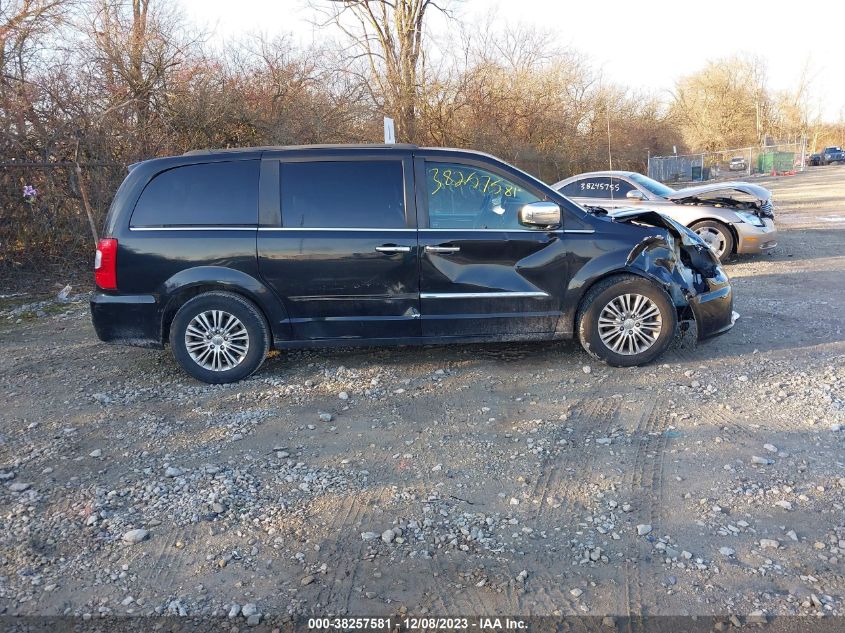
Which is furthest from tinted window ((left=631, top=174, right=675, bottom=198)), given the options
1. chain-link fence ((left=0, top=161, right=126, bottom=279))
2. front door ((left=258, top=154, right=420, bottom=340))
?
chain-link fence ((left=0, top=161, right=126, bottom=279))

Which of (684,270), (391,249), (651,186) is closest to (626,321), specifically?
(684,270)

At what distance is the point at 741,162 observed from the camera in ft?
129

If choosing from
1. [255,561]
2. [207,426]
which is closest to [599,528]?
[255,561]

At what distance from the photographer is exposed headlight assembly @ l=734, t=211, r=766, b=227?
1034cm

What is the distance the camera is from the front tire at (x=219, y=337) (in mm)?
5293

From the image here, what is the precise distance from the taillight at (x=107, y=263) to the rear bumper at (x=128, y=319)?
4.0 inches

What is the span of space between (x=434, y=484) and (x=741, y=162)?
41875 millimetres

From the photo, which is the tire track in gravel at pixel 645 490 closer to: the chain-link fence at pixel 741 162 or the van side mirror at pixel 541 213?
the van side mirror at pixel 541 213

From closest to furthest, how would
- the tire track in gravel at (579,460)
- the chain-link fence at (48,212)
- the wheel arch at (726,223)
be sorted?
the tire track in gravel at (579,460) → the chain-link fence at (48,212) → the wheel arch at (726,223)

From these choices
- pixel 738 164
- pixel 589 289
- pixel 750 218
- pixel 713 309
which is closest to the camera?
pixel 589 289

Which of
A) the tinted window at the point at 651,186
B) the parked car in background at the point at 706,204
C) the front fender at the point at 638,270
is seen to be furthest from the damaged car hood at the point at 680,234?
the tinted window at the point at 651,186

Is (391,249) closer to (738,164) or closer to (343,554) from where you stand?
(343,554)

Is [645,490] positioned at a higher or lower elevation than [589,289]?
lower

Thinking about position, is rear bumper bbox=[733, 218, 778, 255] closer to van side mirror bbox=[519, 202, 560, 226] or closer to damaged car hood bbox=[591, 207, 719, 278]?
damaged car hood bbox=[591, 207, 719, 278]
